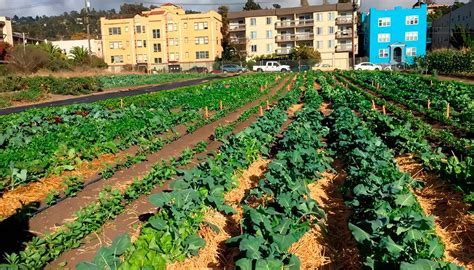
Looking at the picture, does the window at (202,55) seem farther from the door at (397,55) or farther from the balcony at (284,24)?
the door at (397,55)

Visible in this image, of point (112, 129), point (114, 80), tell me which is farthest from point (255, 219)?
point (114, 80)

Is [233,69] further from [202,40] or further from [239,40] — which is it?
[239,40]

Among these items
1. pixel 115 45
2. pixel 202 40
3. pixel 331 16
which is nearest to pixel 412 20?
pixel 331 16

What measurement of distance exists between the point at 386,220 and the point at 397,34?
65.9 m

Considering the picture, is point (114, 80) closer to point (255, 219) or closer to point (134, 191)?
point (134, 191)

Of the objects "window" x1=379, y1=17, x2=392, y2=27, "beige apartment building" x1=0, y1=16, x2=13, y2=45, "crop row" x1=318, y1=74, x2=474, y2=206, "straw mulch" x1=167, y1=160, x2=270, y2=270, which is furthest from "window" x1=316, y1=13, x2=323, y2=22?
"straw mulch" x1=167, y1=160, x2=270, y2=270

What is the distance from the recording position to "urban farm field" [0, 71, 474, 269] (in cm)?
424

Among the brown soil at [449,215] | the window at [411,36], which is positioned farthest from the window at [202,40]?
the brown soil at [449,215]

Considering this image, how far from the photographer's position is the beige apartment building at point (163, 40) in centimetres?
7162

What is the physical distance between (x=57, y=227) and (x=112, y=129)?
6.48 meters

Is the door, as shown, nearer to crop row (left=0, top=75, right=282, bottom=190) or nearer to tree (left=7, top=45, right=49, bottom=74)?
tree (left=7, top=45, right=49, bottom=74)

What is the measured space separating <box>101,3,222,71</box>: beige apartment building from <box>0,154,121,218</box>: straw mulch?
6194 cm

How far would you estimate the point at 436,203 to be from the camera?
21.5 ft

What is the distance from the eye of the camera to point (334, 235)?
5473 millimetres
